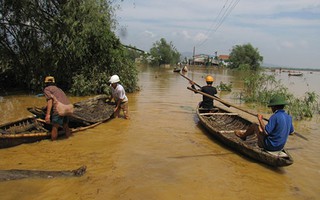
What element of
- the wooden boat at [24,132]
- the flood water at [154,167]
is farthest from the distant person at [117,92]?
the wooden boat at [24,132]

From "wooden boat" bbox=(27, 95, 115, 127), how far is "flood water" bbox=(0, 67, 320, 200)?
30 centimetres

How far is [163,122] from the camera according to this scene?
9.52 metres

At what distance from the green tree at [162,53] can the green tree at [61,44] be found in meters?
52.7

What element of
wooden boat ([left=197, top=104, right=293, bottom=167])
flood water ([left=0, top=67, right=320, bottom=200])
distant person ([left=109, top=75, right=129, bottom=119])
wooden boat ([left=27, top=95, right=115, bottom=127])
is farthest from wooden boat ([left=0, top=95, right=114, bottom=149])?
wooden boat ([left=197, top=104, right=293, bottom=167])

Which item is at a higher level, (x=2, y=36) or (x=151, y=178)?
(x=2, y=36)

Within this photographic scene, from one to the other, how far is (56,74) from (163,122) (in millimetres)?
6922

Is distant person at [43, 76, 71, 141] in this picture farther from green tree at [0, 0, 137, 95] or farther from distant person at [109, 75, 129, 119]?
green tree at [0, 0, 137, 95]

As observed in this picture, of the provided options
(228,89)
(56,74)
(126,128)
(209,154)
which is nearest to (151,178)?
(209,154)

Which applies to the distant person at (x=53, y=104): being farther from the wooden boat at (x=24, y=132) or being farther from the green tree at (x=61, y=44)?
the green tree at (x=61, y=44)

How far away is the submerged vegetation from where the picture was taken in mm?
11009

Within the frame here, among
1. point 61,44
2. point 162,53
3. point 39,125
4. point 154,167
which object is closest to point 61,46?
point 61,44

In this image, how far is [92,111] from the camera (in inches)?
358

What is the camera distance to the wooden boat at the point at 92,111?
25.8ft

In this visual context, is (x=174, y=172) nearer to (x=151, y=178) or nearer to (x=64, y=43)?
(x=151, y=178)
